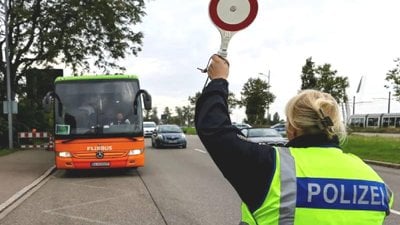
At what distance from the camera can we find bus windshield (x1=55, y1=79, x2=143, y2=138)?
14.2 meters

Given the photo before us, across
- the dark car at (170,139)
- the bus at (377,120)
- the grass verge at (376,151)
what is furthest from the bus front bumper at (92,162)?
the bus at (377,120)

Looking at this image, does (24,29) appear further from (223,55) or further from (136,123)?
(223,55)

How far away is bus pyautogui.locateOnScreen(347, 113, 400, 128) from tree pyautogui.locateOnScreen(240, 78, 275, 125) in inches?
438

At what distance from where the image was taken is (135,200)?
33.0 feet

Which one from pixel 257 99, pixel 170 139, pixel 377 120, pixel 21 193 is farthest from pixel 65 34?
pixel 377 120

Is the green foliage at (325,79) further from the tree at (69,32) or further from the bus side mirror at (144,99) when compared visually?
the bus side mirror at (144,99)

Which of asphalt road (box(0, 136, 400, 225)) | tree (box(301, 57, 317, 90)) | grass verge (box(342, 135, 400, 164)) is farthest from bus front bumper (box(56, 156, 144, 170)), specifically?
tree (box(301, 57, 317, 90))

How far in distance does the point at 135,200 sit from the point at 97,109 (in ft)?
16.2

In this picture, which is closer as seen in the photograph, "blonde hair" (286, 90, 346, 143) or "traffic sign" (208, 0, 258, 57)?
"blonde hair" (286, 90, 346, 143)

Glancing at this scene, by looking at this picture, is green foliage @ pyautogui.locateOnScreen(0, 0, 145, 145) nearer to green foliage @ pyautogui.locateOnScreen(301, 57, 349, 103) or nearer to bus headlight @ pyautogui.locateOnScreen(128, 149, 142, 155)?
bus headlight @ pyautogui.locateOnScreen(128, 149, 142, 155)

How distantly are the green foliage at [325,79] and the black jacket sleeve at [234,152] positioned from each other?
37.7m

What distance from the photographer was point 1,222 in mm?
8078

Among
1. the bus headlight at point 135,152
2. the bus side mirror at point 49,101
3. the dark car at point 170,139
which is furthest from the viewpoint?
the dark car at point 170,139

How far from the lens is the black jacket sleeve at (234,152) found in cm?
197
